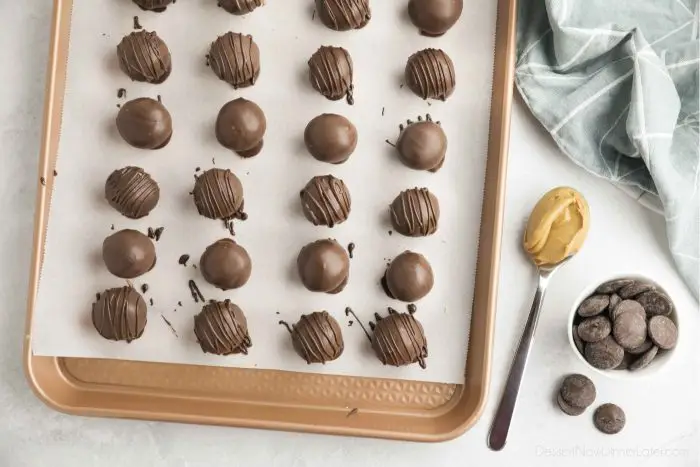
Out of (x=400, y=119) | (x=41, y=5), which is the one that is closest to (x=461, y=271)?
(x=400, y=119)

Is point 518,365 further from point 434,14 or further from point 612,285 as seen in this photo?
point 434,14

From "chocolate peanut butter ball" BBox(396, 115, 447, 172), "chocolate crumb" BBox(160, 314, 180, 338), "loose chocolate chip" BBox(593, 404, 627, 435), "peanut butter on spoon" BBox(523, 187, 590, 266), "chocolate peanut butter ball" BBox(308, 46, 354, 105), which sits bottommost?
"loose chocolate chip" BBox(593, 404, 627, 435)

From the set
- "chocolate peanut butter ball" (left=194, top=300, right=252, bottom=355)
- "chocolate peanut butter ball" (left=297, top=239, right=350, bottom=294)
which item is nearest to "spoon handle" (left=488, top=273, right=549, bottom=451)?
"chocolate peanut butter ball" (left=297, top=239, right=350, bottom=294)

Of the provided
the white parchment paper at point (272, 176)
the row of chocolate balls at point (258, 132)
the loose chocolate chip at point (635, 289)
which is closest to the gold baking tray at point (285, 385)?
the white parchment paper at point (272, 176)

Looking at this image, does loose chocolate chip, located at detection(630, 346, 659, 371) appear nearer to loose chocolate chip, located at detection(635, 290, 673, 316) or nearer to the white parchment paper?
loose chocolate chip, located at detection(635, 290, 673, 316)

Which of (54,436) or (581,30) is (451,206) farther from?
(54,436)

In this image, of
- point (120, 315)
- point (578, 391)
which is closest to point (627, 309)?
point (578, 391)
